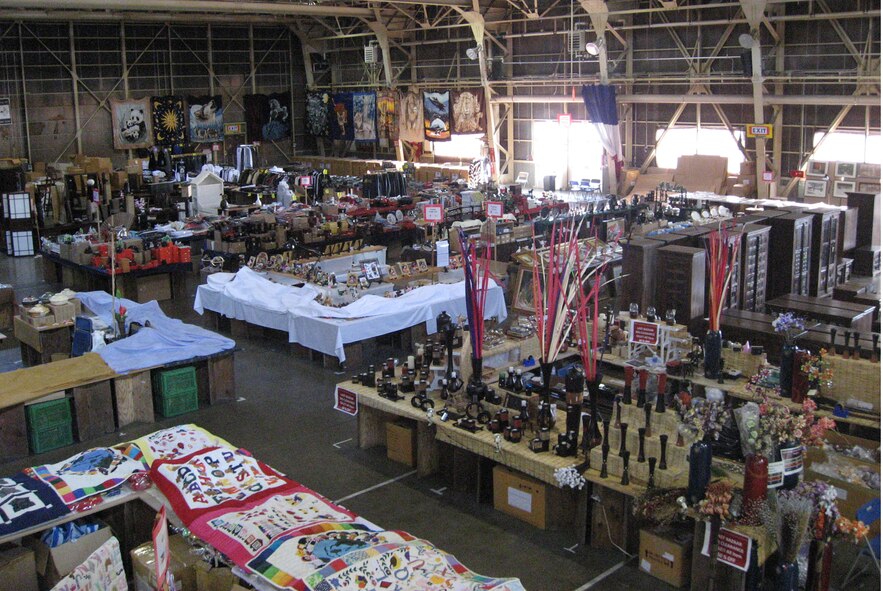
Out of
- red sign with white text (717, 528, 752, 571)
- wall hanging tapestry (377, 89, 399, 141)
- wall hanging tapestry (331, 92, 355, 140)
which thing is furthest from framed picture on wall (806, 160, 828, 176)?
red sign with white text (717, 528, 752, 571)

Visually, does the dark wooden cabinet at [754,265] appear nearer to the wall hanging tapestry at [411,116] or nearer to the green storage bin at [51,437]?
the green storage bin at [51,437]

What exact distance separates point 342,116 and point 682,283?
20.0 m

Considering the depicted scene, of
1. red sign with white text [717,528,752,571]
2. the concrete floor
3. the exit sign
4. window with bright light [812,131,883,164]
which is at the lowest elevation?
the concrete floor

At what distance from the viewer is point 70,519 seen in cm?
554

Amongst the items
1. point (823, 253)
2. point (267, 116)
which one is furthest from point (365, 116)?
point (823, 253)

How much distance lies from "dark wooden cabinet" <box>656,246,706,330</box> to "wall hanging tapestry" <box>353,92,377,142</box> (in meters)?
18.4

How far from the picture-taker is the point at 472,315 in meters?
6.75

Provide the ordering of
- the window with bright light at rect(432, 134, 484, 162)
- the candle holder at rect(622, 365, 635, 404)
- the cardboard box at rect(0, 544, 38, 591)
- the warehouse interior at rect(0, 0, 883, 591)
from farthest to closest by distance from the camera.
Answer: the window with bright light at rect(432, 134, 484, 162), the candle holder at rect(622, 365, 635, 404), the warehouse interior at rect(0, 0, 883, 591), the cardboard box at rect(0, 544, 38, 591)

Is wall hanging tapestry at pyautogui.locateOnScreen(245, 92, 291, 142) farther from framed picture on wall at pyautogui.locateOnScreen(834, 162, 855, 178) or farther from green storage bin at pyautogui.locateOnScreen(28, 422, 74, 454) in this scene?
green storage bin at pyautogui.locateOnScreen(28, 422, 74, 454)

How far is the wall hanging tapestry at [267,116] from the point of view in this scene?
2797cm

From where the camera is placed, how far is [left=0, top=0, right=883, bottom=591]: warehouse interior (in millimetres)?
5410

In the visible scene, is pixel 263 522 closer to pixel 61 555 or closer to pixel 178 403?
pixel 61 555

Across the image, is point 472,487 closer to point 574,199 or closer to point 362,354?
point 362,354

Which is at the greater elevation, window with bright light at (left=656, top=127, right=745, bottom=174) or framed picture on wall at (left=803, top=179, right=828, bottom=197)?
window with bright light at (left=656, top=127, right=745, bottom=174)
